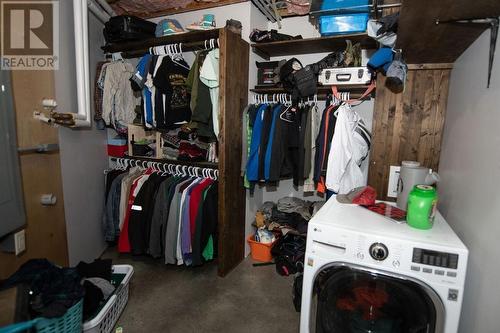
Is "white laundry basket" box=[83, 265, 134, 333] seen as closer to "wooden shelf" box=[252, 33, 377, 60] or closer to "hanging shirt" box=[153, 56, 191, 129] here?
"hanging shirt" box=[153, 56, 191, 129]

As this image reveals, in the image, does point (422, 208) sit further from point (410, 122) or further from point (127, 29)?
point (127, 29)

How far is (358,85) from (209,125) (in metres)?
1.20

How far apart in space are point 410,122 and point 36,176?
2.56 m

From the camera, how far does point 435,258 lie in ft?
3.50

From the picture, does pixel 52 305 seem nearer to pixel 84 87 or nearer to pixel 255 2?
pixel 84 87

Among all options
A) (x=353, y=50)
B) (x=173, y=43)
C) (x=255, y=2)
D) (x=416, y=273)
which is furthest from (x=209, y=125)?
(x=416, y=273)

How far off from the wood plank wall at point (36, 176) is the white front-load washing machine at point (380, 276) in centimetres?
158

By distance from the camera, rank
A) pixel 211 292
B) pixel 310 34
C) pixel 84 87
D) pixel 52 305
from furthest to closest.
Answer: pixel 310 34, pixel 211 292, pixel 84 87, pixel 52 305

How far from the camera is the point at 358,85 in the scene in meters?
2.07

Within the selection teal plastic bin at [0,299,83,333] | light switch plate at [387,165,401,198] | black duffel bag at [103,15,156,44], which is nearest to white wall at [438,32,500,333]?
light switch plate at [387,165,401,198]

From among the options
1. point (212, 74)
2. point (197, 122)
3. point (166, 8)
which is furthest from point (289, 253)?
point (166, 8)

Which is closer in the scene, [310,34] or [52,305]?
[52,305]

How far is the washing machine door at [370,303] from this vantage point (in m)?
1.13

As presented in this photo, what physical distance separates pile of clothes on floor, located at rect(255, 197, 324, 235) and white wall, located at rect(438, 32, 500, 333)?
1092mm
